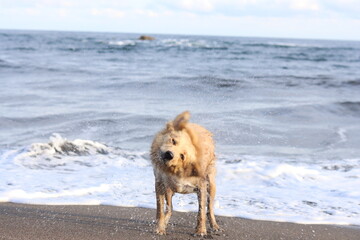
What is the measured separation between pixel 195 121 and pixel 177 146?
8.62 meters

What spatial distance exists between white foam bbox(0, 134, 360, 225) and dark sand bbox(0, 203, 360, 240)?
0.90 feet

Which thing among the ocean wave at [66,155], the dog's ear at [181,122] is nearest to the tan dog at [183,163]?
the dog's ear at [181,122]

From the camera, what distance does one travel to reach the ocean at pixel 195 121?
20.8 ft

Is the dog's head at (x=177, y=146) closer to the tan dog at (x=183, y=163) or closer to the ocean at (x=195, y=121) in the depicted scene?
the tan dog at (x=183, y=163)

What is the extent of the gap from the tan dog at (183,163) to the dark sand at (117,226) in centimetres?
31

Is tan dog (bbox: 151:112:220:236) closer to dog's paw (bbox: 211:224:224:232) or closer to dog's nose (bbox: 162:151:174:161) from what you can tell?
dog's nose (bbox: 162:151:174:161)

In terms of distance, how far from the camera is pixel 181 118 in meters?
4.12

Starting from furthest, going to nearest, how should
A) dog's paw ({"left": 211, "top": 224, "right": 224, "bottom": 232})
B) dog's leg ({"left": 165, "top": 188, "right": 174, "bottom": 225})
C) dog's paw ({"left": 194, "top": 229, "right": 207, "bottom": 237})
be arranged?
dog's paw ({"left": 211, "top": 224, "right": 224, "bottom": 232}) < dog's leg ({"left": 165, "top": 188, "right": 174, "bottom": 225}) < dog's paw ({"left": 194, "top": 229, "right": 207, "bottom": 237})

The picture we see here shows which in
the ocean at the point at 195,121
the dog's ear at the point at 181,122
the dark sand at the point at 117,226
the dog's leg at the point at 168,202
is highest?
the dog's ear at the point at 181,122

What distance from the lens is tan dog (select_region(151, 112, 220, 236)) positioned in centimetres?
400

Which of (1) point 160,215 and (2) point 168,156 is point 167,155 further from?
(1) point 160,215

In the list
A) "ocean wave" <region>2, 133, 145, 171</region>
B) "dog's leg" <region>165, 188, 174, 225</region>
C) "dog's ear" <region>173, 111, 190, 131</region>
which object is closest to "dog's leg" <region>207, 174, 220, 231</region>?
"dog's leg" <region>165, 188, 174, 225</region>

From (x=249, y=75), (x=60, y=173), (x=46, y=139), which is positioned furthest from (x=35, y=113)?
(x=249, y=75)

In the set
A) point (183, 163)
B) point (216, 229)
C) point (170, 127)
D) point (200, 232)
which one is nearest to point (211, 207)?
point (216, 229)
